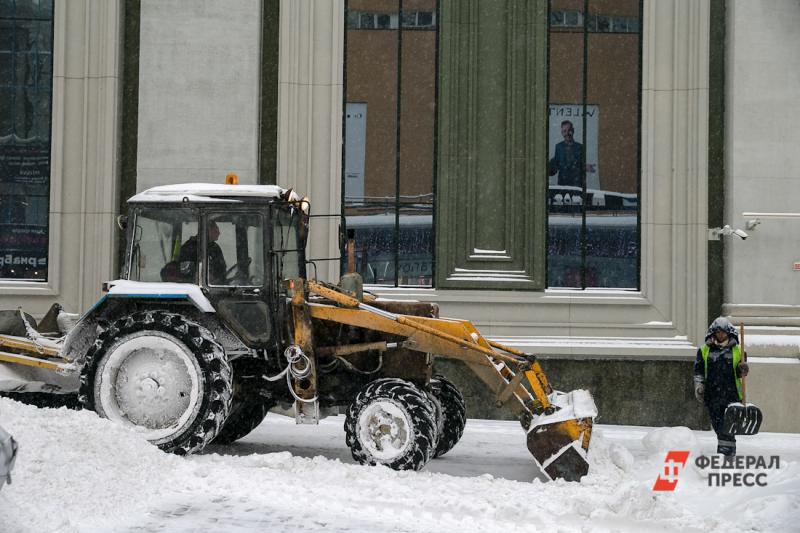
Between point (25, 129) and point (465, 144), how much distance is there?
6.35 metres

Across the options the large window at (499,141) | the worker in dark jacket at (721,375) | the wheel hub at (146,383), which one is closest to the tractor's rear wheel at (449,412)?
the worker in dark jacket at (721,375)

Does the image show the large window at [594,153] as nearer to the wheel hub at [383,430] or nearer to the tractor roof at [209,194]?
the tractor roof at [209,194]

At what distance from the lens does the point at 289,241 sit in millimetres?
9484

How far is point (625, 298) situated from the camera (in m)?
13.8

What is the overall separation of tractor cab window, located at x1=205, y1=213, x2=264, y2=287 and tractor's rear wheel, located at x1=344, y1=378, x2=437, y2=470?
1570 millimetres

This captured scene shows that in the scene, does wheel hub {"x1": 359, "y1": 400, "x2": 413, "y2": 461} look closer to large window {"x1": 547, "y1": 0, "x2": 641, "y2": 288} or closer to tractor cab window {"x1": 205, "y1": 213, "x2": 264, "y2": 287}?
tractor cab window {"x1": 205, "y1": 213, "x2": 264, "y2": 287}

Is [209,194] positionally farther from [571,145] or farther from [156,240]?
[571,145]

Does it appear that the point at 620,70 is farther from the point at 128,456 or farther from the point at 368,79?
the point at 128,456

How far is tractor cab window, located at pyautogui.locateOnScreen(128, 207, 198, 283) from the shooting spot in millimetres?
9188

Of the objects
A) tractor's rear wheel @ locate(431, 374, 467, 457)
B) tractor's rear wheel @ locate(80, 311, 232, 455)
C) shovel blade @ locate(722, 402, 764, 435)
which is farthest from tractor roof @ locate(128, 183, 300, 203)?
shovel blade @ locate(722, 402, 764, 435)

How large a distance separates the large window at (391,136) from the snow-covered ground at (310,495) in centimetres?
551

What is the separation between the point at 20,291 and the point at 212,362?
21.5 ft

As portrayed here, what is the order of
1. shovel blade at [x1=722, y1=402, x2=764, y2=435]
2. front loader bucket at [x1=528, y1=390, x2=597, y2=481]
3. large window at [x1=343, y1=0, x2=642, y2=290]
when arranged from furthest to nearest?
1. large window at [x1=343, y1=0, x2=642, y2=290]
2. shovel blade at [x1=722, y1=402, x2=764, y2=435]
3. front loader bucket at [x1=528, y1=390, x2=597, y2=481]

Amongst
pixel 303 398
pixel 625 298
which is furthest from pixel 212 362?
pixel 625 298
